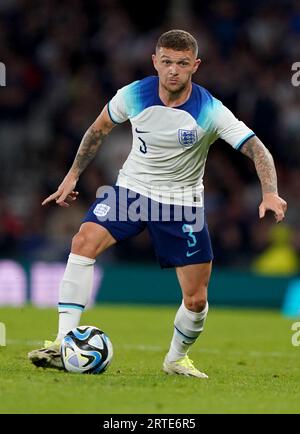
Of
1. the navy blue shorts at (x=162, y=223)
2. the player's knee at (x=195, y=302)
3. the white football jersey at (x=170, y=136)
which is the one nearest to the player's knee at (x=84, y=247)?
the navy blue shorts at (x=162, y=223)

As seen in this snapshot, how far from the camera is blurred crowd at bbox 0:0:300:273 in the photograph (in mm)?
17281

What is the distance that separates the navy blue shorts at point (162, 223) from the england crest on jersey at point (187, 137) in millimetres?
A: 472

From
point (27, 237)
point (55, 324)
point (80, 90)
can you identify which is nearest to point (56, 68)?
point (80, 90)

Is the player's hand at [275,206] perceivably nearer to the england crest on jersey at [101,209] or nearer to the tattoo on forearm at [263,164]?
the tattoo on forearm at [263,164]

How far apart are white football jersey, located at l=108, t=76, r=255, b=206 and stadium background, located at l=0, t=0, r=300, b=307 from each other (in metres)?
8.61

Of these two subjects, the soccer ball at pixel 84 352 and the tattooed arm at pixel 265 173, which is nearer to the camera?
the tattooed arm at pixel 265 173

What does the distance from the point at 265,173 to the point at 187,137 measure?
62cm

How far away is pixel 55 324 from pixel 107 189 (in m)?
5.11

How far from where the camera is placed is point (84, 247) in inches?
311

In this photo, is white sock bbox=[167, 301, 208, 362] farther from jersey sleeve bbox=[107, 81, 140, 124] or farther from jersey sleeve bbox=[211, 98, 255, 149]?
jersey sleeve bbox=[107, 81, 140, 124]

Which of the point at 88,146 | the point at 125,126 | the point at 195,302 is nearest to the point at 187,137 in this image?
the point at 88,146

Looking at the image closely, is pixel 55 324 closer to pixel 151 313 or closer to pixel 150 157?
pixel 151 313

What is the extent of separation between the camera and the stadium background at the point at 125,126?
16891 millimetres

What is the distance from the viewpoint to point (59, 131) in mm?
19359
